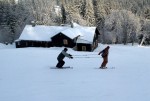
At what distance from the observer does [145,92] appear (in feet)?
42.8

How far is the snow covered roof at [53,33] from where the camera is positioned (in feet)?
182

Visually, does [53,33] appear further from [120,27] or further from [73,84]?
[73,84]

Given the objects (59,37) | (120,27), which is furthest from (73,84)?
(120,27)

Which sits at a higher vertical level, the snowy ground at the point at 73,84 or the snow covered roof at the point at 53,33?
the snowy ground at the point at 73,84

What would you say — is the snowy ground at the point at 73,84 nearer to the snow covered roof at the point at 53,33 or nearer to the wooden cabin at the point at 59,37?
the wooden cabin at the point at 59,37

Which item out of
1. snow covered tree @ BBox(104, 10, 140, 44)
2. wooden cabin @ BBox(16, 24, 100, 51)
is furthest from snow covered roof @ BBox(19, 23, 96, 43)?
snow covered tree @ BBox(104, 10, 140, 44)

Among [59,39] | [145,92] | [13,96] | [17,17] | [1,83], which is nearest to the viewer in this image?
[13,96]

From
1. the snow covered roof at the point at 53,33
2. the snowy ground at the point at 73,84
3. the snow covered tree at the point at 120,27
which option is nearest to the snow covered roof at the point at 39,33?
the snow covered roof at the point at 53,33

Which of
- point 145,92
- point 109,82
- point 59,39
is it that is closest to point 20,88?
point 109,82

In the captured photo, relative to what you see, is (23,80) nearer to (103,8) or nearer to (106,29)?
(106,29)

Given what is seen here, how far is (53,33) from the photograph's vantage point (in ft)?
186

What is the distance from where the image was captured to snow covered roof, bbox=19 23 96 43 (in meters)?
55.5

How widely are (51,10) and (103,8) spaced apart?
1679 cm

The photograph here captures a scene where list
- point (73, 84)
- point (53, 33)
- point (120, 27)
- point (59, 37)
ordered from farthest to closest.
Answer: point (120, 27) → point (53, 33) → point (59, 37) → point (73, 84)
